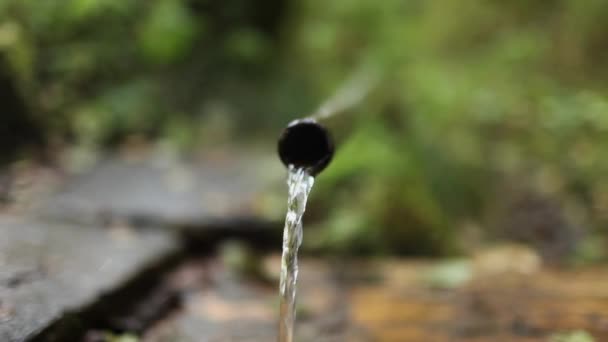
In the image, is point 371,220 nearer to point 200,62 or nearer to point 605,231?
point 605,231

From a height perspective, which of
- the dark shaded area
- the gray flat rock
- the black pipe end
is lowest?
the black pipe end

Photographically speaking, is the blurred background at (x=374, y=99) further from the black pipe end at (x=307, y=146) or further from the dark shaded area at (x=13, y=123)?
the black pipe end at (x=307, y=146)

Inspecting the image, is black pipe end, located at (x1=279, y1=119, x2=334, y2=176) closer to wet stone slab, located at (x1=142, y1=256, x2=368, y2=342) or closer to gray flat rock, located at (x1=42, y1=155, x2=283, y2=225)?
wet stone slab, located at (x1=142, y1=256, x2=368, y2=342)

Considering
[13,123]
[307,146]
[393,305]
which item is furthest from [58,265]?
[13,123]

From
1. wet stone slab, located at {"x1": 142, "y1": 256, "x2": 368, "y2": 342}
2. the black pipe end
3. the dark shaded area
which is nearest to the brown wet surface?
wet stone slab, located at {"x1": 142, "y1": 256, "x2": 368, "y2": 342}

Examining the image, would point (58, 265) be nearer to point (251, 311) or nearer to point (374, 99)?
point (251, 311)

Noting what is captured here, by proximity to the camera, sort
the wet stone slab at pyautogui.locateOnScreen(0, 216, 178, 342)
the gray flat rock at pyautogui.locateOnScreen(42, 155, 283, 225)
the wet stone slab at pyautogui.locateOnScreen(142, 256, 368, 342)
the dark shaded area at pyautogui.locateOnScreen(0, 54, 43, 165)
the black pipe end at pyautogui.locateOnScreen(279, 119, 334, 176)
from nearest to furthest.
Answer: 1. the black pipe end at pyautogui.locateOnScreen(279, 119, 334, 176)
2. the wet stone slab at pyautogui.locateOnScreen(0, 216, 178, 342)
3. the wet stone slab at pyautogui.locateOnScreen(142, 256, 368, 342)
4. the gray flat rock at pyautogui.locateOnScreen(42, 155, 283, 225)
5. the dark shaded area at pyautogui.locateOnScreen(0, 54, 43, 165)

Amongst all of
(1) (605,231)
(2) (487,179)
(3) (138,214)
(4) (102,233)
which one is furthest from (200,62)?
(1) (605,231)
